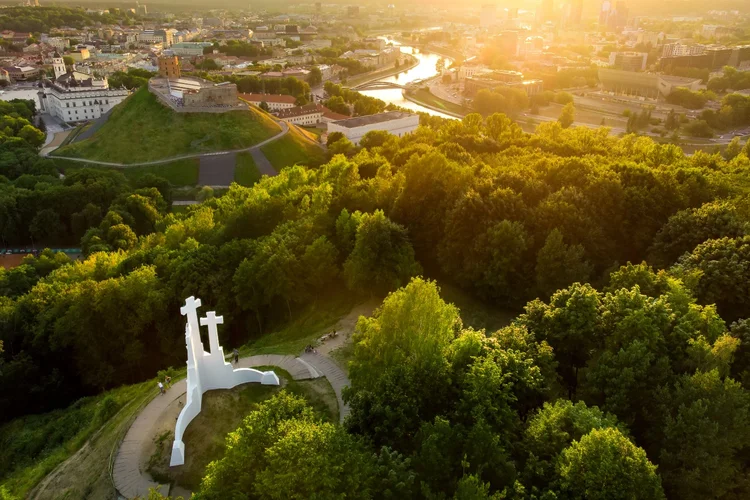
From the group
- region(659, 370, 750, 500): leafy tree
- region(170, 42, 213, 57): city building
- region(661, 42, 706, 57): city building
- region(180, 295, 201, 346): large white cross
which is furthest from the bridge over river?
region(659, 370, 750, 500): leafy tree

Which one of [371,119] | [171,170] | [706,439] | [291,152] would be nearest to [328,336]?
[706,439]

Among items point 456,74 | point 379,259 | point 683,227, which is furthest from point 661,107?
point 379,259

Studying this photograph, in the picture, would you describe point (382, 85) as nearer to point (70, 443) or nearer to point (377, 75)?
point (377, 75)

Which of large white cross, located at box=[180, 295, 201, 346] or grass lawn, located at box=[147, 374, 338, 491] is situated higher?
large white cross, located at box=[180, 295, 201, 346]

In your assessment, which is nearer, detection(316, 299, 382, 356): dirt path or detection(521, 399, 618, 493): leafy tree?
detection(521, 399, 618, 493): leafy tree

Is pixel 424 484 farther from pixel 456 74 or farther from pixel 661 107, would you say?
pixel 456 74

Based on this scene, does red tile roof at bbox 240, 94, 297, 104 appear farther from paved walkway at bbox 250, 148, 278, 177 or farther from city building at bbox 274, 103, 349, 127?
paved walkway at bbox 250, 148, 278, 177
